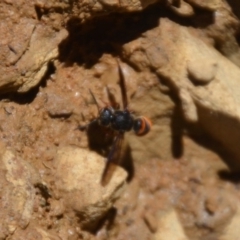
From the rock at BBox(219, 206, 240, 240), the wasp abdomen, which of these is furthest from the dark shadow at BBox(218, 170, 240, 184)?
the wasp abdomen

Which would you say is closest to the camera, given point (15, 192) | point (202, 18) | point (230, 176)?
point (15, 192)

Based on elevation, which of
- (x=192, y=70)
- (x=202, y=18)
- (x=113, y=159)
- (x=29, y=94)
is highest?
(x=202, y=18)

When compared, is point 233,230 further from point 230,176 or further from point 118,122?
point 118,122

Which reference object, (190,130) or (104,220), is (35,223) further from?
(190,130)

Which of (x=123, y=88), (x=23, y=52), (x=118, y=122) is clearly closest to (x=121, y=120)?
(x=118, y=122)

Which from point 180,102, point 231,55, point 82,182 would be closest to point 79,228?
point 82,182

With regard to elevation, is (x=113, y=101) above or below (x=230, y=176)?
above

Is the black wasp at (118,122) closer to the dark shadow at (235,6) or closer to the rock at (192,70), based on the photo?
the rock at (192,70)
